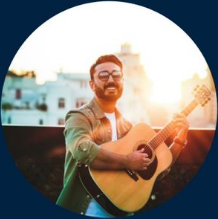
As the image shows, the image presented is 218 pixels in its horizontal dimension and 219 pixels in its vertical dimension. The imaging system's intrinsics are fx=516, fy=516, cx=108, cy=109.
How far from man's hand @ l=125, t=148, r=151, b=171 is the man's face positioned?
494 mm

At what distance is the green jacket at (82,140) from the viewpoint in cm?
422

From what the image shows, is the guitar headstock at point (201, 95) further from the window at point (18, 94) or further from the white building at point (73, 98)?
the window at point (18, 94)

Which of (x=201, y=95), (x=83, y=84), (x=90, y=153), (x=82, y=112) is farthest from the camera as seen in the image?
(x=201, y=95)

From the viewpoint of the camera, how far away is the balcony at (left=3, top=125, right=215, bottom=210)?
450 cm

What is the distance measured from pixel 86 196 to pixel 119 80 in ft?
3.34

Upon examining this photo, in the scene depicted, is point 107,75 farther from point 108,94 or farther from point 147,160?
point 147,160

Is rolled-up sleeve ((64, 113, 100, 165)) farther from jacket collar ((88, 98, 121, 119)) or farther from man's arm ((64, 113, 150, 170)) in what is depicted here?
jacket collar ((88, 98, 121, 119))

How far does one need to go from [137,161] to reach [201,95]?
845mm

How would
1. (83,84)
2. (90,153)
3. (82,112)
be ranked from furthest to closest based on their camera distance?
(83,84), (82,112), (90,153)

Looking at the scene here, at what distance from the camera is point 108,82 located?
432 centimetres

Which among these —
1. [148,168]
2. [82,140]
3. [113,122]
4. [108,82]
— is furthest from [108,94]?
[148,168]

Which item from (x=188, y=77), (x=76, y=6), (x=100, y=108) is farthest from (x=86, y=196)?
(x=76, y=6)

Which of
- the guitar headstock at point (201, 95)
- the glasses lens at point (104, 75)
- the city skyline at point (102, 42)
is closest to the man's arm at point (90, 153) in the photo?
the glasses lens at point (104, 75)

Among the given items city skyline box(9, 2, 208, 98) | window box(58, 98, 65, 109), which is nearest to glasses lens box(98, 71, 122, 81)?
city skyline box(9, 2, 208, 98)
